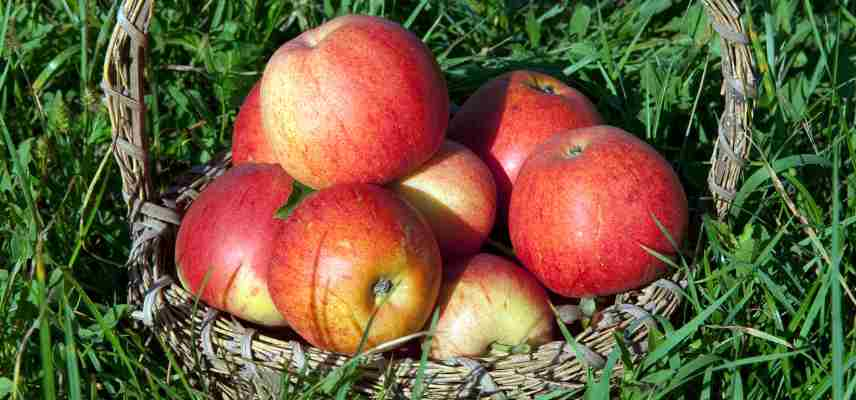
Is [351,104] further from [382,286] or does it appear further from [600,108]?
[600,108]

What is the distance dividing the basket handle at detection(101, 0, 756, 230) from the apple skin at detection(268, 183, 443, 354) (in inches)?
21.2

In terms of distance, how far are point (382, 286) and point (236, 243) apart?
17.4 inches

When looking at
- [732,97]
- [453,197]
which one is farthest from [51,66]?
[732,97]

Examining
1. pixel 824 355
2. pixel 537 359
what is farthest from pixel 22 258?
pixel 824 355

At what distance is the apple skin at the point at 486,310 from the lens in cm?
201

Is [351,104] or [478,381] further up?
[351,104]

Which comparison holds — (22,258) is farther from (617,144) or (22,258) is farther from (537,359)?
(617,144)

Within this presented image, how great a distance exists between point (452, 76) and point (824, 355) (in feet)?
5.43

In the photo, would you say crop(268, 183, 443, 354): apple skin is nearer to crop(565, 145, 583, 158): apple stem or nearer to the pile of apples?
the pile of apples

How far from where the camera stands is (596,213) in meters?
2.04

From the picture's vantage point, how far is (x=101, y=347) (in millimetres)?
2213

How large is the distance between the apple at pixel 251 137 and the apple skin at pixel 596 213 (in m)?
0.73

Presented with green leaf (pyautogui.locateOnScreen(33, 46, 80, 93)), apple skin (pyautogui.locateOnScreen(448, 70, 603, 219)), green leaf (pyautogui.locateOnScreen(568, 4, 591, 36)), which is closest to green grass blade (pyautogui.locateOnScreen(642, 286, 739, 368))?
apple skin (pyautogui.locateOnScreen(448, 70, 603, 219))

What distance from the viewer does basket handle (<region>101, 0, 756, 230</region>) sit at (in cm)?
201
